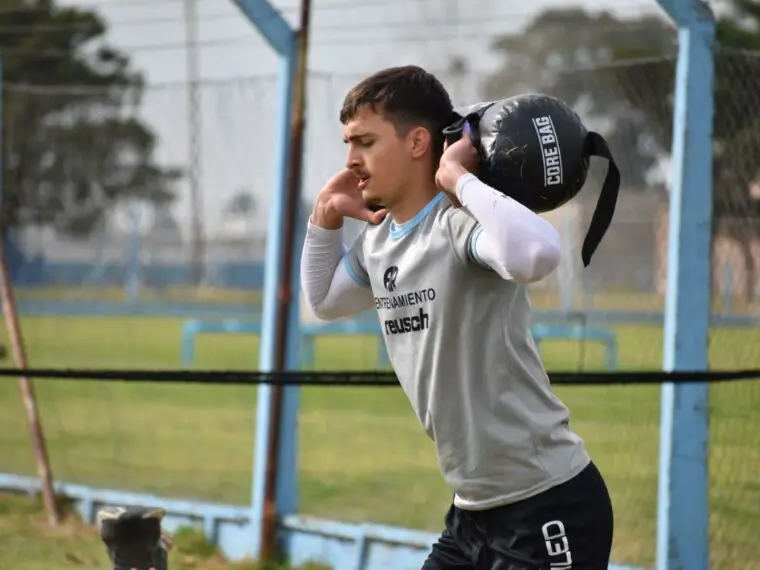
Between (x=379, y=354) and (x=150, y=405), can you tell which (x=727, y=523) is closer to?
(x=379, y=354)

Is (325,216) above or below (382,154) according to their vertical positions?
below

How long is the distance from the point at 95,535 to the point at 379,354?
4458 mm

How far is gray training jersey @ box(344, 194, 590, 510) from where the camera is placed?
3.20 m

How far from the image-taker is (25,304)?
12367mm

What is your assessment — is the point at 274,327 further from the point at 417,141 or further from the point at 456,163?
the point at 456,163

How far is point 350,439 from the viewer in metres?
10.9

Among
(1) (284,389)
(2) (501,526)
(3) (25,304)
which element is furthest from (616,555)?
(3) (25,304)

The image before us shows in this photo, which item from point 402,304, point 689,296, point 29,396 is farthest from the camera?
point 29,396

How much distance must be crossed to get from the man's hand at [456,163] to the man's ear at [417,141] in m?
0.09

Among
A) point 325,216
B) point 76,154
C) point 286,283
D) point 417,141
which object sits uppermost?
point 417,141

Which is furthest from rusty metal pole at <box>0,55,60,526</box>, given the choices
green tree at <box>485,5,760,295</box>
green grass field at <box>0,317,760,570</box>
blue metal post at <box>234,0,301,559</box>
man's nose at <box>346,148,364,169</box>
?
man's nose at <box>346,148,364,169</box>

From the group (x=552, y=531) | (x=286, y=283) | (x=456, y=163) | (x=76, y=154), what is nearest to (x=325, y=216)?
(x=456, y=163)

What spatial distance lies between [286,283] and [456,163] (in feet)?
10.6

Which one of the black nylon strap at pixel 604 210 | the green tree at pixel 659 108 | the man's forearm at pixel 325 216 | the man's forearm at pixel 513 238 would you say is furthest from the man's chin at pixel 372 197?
the green tree at pixel 659 108
